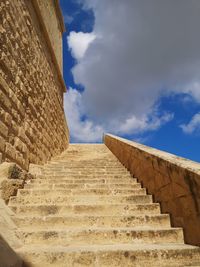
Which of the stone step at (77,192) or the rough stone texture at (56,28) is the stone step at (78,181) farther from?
the rough stone texture at (56,28)

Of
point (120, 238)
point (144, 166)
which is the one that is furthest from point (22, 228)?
point (144, 166)

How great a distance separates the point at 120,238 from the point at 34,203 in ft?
4.49

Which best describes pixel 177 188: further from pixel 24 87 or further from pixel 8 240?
pixel 24 87

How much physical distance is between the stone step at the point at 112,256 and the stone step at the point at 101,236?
0.23 metres

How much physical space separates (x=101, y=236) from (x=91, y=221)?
12.2 inches

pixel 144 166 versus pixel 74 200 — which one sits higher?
pixel 144 166

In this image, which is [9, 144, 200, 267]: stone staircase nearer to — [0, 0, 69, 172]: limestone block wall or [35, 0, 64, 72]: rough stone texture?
[0, 0, 69, 172]: limestone block wall

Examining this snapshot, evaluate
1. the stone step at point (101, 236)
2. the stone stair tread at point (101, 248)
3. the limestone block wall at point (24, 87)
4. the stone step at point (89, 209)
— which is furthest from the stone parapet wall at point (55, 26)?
the stone stair tread at point (101, 248)

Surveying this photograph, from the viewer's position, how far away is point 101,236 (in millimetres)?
2281

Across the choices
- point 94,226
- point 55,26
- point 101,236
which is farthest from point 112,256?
point 55,26

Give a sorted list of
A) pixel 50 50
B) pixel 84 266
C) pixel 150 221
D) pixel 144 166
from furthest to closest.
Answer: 1. pixel 50 50
2. pixel 144 166
3. pixel 150 221
4. pixel 84 266

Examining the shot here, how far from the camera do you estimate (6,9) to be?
367cm

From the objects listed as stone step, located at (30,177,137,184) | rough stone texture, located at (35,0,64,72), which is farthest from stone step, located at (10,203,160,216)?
rough stone texture, located at (35,0,64,72)

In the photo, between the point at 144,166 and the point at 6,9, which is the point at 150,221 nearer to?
the point at 144,166
